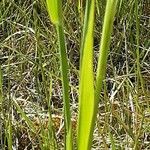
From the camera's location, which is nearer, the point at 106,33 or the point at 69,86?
the point at 106,33

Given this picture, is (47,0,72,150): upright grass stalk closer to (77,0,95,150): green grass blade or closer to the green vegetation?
(77,0,95,150): green grass blade

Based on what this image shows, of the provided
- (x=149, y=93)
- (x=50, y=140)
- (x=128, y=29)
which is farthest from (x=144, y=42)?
(x=50, y=140)

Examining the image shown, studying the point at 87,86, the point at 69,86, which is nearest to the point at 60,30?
the point at 87,86

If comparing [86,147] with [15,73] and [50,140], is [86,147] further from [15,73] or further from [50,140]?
[15,73]

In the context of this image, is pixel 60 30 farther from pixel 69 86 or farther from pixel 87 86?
pixel 69 86

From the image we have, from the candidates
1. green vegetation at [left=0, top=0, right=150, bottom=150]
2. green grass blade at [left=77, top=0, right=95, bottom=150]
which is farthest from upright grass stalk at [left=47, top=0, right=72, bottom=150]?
green vegetation at [left=0, top=0, right=150, bottom=150]

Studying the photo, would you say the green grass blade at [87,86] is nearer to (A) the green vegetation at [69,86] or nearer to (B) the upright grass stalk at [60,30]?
(B) the upright grass stalk at [60,30]

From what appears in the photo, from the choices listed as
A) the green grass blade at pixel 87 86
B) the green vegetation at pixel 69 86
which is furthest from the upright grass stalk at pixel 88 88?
the green vegetation at pixel 69 86

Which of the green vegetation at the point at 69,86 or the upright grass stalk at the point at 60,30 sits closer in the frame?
the upright grass stalk at the point at 60,30

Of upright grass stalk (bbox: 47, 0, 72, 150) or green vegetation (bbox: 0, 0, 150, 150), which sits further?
green vegetation (bbox: 0, 0, 150, 150)
